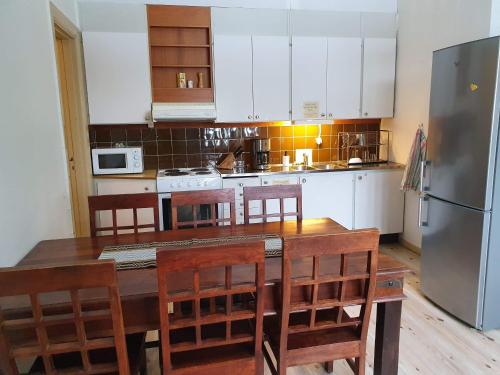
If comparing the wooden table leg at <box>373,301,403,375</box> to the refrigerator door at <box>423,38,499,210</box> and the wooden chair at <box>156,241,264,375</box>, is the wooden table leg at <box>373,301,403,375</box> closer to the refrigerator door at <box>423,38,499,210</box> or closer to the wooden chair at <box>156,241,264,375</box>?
the wooden chair at <box>156,241,264,375</box>

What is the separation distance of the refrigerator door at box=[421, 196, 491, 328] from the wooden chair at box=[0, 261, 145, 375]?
2112mm

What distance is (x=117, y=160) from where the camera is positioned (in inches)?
137

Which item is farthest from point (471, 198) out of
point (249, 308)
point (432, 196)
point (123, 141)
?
point (123, 141)

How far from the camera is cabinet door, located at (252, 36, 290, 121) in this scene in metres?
3.61

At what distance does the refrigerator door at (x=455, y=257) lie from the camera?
2.31 metres

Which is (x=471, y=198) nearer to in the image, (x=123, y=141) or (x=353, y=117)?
(x=353, y=117)

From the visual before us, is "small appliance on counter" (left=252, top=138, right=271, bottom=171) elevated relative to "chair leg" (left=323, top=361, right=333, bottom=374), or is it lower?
elevated

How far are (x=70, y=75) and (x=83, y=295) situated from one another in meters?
2.52

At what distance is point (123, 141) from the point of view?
12.5 ft

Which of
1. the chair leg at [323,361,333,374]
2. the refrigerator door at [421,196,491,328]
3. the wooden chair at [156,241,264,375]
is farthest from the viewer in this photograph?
the refrigerator door at [421,196,491,328]

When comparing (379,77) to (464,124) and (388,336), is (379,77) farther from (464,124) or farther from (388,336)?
(388,336)

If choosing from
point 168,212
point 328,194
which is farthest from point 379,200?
point 168,212

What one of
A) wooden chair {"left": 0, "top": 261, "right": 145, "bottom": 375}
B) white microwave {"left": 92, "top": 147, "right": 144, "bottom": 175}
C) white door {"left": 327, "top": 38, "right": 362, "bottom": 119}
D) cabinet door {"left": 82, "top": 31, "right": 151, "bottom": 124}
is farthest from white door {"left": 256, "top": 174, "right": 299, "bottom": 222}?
wooden chair {"left": 0, "top": 261, "right": 145, "bottom": 375}

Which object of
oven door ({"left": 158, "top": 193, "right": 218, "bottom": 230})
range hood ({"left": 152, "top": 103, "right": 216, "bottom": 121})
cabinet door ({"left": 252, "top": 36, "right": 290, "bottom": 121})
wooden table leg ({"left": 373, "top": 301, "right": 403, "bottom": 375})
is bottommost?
wooden table leg ({"left": 373, "top": 301, "right": 403, "bottom": 375})
